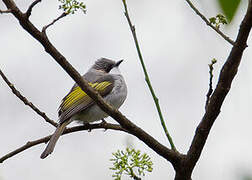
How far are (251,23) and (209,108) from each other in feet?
2.24

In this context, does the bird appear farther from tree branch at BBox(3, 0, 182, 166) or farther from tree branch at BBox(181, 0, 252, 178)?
tree branch at BBox(181, 0, 252, 178)

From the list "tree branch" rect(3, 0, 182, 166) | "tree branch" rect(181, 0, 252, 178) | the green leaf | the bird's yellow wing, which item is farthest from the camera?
the bird's yellow wing

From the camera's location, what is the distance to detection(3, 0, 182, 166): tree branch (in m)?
1.54

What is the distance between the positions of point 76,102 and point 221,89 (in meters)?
3.45

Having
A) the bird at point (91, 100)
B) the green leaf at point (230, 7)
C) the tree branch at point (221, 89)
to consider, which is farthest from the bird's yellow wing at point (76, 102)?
the green leaf at point (230, 7)

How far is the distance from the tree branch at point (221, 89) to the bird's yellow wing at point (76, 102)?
2.82m

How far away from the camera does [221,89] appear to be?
5.74 feet

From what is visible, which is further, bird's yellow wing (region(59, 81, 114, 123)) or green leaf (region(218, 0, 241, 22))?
bird's yellow wing (region(59, 81, 114, 123))

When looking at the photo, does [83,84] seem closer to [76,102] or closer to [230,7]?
[230,7]

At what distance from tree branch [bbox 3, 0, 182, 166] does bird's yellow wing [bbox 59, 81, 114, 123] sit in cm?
260

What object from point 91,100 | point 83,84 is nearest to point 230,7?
point 83,84

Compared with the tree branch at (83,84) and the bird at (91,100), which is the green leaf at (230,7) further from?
the bird at (91,100)

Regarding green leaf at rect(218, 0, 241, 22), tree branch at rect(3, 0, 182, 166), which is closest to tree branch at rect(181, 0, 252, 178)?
tree branch at rect(3, 0, 182, 166)

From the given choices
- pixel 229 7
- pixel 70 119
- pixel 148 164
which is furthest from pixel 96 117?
pixel 229 7
